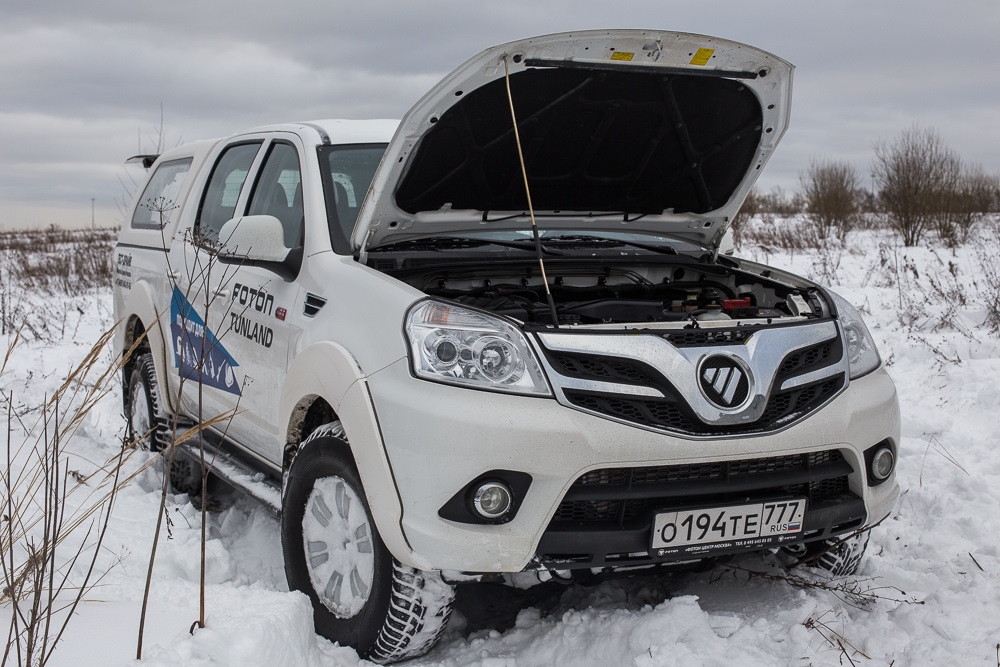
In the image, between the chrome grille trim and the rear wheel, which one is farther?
the rear wheel

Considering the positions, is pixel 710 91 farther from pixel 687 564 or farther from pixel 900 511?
pixel 900 511

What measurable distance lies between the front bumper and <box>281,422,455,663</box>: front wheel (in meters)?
0.19

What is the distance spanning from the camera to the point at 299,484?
9.23ft

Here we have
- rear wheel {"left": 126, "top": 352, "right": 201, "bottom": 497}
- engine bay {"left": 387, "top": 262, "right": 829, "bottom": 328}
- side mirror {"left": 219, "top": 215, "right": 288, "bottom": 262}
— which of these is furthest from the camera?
rear wheel {"left": 126, "top": 352, "right": 201, "bottom": 497}

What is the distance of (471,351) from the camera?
2.35 m

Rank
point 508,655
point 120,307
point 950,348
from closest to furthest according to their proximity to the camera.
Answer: point 508,655 < point 120,307 < point 950,348

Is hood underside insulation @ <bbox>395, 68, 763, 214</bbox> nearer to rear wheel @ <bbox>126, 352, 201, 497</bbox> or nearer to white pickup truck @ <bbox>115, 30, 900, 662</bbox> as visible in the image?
white pickup truck @ <bbox>115, 30, 900, 662</bbox>

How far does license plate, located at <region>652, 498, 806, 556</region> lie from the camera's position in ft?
7.80

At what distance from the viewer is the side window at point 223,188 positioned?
4.04 metres

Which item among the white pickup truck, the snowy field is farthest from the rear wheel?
the white pickup truck

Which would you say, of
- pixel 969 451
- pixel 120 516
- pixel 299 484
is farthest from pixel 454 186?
pixel 969 451

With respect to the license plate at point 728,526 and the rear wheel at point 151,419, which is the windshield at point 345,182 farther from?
the rear wheel at point 151,419

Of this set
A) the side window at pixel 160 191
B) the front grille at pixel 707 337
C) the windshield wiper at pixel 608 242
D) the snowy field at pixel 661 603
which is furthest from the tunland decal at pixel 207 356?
the front grille at pixel 707 337

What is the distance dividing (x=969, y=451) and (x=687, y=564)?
2.57 metres
